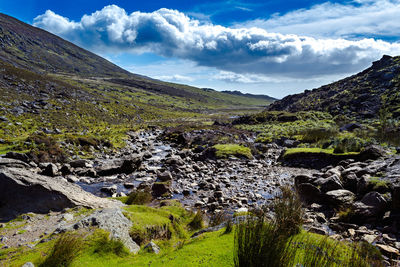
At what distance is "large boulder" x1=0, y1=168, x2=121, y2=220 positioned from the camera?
866cm

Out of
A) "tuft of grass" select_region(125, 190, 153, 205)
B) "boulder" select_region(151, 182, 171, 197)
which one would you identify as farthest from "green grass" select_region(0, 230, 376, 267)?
"boulder" select_region(151, 182, 171, 197)

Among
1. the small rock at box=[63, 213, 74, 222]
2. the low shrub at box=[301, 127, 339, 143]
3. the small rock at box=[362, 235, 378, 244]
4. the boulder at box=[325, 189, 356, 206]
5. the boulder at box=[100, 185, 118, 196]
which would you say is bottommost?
the boulder at box=[100, 185, 118, 196]

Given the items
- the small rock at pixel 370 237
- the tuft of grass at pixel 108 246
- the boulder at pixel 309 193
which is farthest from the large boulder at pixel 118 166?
the small rock at pixel 370 237

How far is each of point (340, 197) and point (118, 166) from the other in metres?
17.0

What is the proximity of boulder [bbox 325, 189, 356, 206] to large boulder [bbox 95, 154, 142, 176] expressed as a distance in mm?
15791

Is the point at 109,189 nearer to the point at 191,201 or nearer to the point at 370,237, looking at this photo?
the point at 191,201

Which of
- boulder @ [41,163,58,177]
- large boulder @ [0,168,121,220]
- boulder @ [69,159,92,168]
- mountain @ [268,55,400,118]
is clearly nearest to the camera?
large boulder @ [0,168,121,220]

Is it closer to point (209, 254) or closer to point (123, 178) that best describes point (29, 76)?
point (123, 178)

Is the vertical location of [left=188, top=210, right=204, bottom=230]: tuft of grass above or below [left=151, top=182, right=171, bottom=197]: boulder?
above

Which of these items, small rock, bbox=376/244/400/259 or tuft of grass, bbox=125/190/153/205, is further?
tuft of grass, bbox=125/190/153/205

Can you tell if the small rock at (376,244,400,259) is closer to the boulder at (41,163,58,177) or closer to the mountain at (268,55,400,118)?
the boulder at (41,163,58,177)

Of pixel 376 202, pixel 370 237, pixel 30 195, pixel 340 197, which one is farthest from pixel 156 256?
pixel 340 197

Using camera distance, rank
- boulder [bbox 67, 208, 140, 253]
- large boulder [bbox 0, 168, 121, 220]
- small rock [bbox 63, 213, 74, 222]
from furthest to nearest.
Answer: large boulder [bbox 0, 168, 121, 220], small rock [bbox 63, 213, 74, 222], boulder [bbox 67, 208, 140, 253]

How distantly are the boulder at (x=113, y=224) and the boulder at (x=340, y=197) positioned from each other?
10486mm
